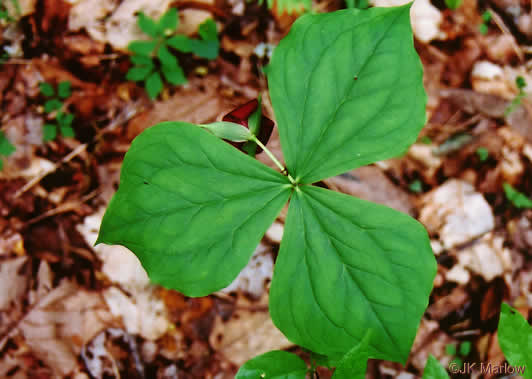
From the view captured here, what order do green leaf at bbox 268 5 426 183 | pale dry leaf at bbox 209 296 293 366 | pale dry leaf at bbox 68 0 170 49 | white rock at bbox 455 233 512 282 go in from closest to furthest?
green leaf at bbox 268 5 426 183 < pale dry leaf at bbox 209 296 293 366 < white rock at bbox 455 233 512 282 < pale dry leaf at bbox 68 0 170 49

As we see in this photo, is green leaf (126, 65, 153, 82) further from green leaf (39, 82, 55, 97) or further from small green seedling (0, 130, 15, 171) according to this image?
small green seedling (0, 130, 15, 171)

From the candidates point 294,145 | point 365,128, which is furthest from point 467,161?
point 294,145

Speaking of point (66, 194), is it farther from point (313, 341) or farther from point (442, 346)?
point (442, 346)

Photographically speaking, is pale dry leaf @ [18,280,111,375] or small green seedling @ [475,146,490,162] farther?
small green seedling @ [475,146,490,162]

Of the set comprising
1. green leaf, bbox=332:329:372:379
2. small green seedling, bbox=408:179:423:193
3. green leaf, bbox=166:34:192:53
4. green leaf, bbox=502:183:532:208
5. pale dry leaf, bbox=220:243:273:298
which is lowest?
pale dry leaf, bbox=220:243:273:298

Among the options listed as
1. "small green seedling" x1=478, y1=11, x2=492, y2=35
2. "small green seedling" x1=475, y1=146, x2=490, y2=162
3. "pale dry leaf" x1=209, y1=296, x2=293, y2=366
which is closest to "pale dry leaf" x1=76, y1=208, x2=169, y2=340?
"pale dry leaf" x1=209, y1=296, x2=293, y2=366

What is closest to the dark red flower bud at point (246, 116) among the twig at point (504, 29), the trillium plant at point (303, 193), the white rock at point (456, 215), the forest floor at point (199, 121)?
the trillium plant at point (303, 193)

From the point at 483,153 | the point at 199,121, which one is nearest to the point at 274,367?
the point at 199,121

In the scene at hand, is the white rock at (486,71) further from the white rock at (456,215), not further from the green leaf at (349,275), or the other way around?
the green leaf at (349,275)
